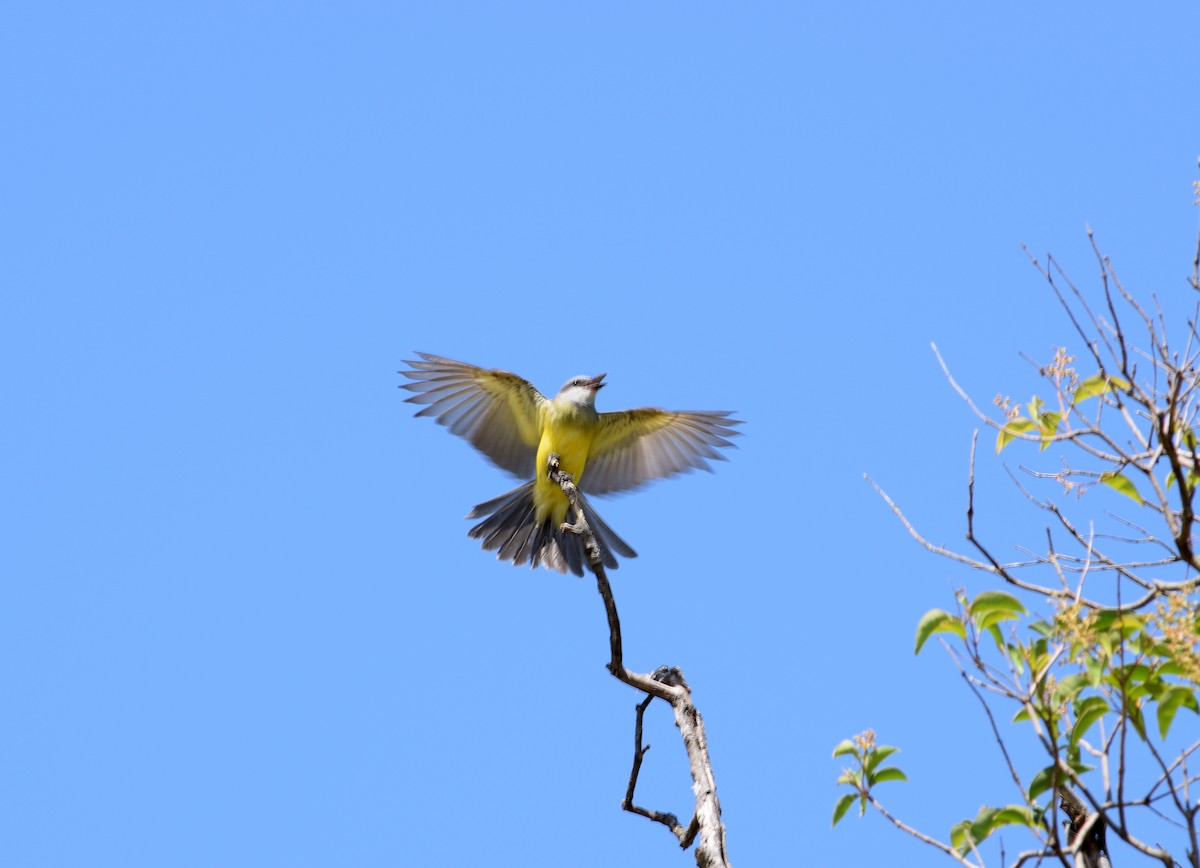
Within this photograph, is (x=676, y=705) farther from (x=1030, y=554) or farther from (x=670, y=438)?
(x=670, y=438)

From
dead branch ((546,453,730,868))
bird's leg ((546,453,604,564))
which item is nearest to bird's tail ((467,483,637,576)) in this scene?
bird's leg ((546,453,604,564))

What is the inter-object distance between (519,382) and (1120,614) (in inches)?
212

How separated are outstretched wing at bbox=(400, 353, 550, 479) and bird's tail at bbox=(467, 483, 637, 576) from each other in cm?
24

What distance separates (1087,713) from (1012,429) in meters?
0.94

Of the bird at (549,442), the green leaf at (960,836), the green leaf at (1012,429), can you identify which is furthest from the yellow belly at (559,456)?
the green leaf at (960,836)

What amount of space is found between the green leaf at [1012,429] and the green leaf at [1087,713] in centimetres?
87

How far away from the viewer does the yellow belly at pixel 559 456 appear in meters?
7.77

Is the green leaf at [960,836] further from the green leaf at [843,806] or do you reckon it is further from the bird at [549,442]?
the bird at [549,442]

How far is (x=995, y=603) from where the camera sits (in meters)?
2.95

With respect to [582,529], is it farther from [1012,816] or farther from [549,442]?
[549,442]

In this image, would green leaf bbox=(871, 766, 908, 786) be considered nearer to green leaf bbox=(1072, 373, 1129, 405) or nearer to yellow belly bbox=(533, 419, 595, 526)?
green leaf bbox=(1072, 373, 1129, 405)

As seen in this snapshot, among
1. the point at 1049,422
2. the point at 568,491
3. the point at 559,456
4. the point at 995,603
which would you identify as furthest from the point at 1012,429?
the point at 559,456

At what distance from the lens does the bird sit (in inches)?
304

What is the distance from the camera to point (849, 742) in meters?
3.17
